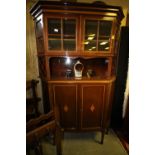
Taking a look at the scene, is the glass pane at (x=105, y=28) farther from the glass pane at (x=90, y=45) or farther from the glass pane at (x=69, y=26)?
the glass pane at (x=69, y=26)

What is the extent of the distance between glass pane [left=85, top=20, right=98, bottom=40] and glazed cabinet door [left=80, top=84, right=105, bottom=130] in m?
0.60

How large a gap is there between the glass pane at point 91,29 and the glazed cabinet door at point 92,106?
604 millimetres

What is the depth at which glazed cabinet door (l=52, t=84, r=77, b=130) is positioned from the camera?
5.89 feet

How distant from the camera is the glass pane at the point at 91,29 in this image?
66.8 inches

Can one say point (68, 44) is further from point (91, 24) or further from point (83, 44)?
point (91, 24)

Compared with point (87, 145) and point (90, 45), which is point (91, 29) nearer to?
point (90, 45)

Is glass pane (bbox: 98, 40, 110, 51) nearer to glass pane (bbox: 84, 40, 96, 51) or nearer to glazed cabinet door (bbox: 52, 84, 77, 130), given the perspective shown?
glass pane (bbox: 84, 40, 96, 51)

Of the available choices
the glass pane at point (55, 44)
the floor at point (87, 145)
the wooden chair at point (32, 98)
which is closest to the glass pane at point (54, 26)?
the glass pane at point (55, 44)

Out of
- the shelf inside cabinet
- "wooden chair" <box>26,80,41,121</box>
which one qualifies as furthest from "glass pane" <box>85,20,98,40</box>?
"wooden chair" <box>26,80,41,121</box>

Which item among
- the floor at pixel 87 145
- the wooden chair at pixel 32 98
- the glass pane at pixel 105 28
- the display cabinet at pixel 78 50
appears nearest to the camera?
the display cabinet at pixel 78 50
